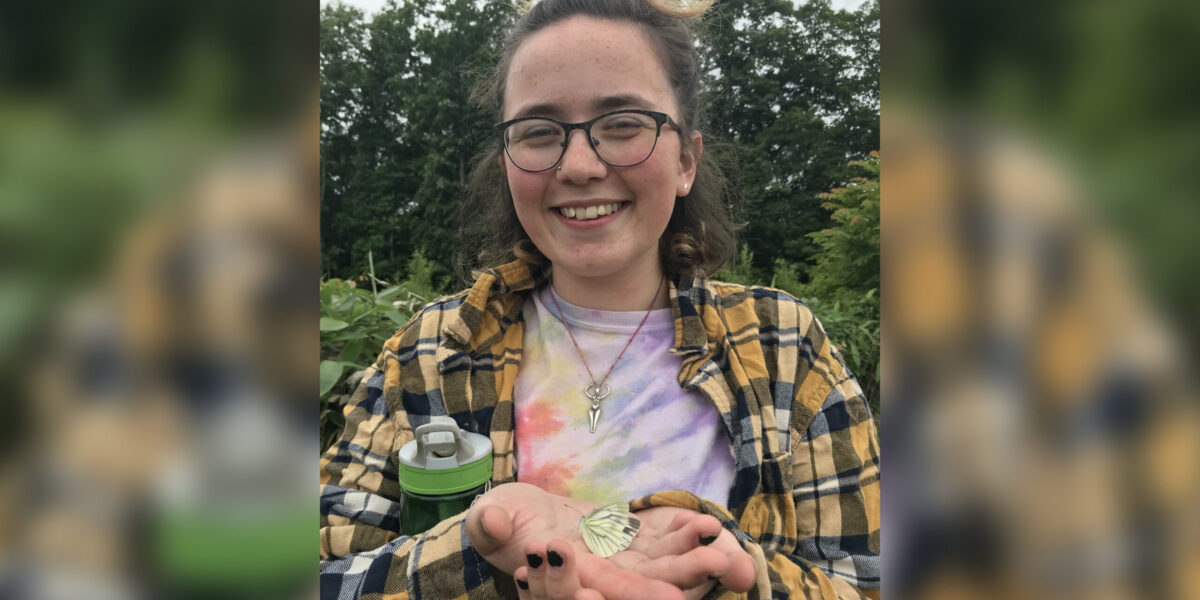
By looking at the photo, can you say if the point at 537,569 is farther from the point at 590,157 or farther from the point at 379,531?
the point at 590,157

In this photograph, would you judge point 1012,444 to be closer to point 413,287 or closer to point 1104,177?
point 1104,177

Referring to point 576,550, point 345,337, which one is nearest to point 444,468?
point 576,550

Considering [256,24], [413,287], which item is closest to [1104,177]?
[256,24]

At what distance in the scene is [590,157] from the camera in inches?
48.1

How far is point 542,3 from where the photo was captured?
1.42m

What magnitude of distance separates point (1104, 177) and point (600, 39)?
117cm

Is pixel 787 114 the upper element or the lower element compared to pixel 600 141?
upper

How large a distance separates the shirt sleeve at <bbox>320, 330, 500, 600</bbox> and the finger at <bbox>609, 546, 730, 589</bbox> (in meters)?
0.25

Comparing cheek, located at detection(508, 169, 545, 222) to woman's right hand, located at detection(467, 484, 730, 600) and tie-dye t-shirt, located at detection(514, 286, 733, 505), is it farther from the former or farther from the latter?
woman's right hand, located at detection(467, 484, 730, 600)

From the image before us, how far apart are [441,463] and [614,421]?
44 centimetres

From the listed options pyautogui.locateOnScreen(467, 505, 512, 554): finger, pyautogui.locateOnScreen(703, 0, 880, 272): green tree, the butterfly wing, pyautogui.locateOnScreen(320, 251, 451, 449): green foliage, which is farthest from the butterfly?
pyautogui.locateOnScreen(703, 0, 880, 272): green tree

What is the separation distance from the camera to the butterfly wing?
0.98 meters

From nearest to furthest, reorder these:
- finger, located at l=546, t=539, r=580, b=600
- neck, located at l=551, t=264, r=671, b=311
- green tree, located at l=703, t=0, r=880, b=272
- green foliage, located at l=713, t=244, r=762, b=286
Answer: finger, located at l=546, t=539, r=580, b=600, neck, located at l=551, t=264, r=671, b=311, green tree, located at l=703, t=0, r=880, b=272, green foliage, located at l=713, t=244, r=762, b=286

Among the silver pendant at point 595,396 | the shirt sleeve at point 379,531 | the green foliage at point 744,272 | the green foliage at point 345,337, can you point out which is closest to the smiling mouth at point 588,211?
the silver pendant at point 595,396
